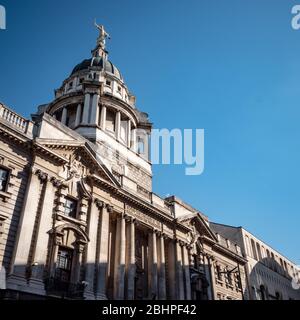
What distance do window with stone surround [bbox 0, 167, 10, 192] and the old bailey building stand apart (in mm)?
61

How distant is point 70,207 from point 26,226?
14.5ft

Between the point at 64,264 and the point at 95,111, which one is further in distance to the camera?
the point at 95,111

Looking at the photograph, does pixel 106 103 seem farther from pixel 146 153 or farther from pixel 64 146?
pixel 64 146

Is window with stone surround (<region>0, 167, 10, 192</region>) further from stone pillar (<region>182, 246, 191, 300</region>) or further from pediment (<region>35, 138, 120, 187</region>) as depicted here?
stone pillar (<region>182, 246, 191, 300</region>)

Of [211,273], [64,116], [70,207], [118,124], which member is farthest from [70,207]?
[211,273]

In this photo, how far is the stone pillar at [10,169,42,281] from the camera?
18125 mm

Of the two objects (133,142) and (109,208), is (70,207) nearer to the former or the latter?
(109,208)

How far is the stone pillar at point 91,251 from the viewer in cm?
2142

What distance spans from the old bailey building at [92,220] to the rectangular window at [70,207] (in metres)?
0.07

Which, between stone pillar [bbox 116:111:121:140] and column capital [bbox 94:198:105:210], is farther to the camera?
stone pillar [bbox 116:111:121:140]

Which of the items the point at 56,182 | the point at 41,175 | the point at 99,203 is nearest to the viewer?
the point at 41,175

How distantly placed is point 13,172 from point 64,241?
5.54m

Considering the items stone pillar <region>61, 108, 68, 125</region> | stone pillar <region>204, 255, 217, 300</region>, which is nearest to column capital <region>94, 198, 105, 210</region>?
stone pillar <region>61, 108, 68, 125</region>

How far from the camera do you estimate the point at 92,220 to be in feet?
78.7
